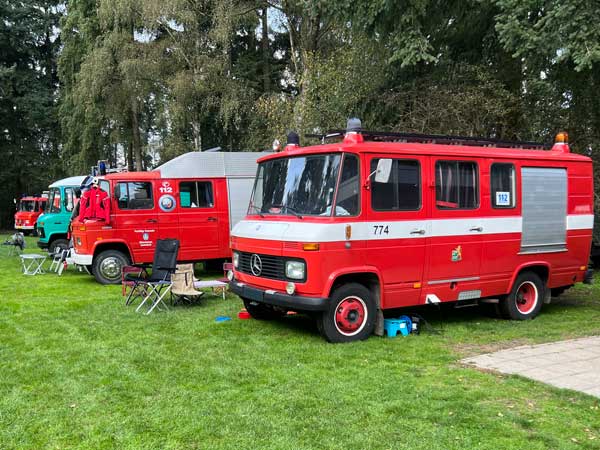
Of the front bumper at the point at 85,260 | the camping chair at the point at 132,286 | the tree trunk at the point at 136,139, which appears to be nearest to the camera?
the camping chair at the point at 132,286

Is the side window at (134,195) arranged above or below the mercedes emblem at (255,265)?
above

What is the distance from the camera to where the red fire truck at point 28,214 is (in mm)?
25677

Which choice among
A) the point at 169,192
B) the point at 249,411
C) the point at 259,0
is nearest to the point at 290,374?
the point at 249,411

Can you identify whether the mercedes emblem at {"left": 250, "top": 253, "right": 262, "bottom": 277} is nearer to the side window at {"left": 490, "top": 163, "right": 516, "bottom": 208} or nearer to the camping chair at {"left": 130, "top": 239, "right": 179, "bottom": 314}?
the camping chair at {"left": 130, "top": 239, "right": 179, "bottom": 314}

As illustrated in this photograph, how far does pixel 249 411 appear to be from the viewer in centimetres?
466

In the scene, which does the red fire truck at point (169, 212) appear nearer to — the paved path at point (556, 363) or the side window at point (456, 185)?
the side window at point (456, 185)

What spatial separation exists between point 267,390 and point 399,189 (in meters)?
3.23

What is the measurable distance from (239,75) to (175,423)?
62.0 feet

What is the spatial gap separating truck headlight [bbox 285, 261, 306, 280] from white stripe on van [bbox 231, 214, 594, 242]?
0.30 m

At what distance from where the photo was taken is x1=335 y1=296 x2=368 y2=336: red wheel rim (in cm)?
679

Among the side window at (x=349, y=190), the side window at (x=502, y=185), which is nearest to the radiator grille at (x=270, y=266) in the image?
the side window at (x=349, y=190)

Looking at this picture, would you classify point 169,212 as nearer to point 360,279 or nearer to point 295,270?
point 295,270

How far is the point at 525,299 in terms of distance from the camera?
8.53 m

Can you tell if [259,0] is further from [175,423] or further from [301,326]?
[175,423]
